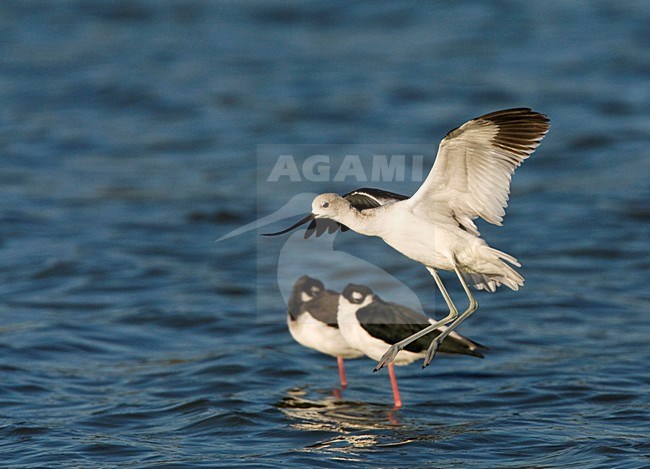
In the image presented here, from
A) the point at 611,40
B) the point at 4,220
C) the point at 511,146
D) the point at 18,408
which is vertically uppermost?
the point at 611,40

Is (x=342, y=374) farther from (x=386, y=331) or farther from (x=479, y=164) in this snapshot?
(x=479, y=164)

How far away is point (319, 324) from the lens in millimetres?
8852

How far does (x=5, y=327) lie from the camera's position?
9.90m

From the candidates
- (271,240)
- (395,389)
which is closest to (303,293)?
(395,389)

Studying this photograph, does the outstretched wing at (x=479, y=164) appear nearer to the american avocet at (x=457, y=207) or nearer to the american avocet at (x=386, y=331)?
the american avocet at (x=457, y=207)

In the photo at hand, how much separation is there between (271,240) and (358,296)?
13.9 ft

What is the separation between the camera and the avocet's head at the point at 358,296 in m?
8.78

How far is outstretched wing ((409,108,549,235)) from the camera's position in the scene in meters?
6.45

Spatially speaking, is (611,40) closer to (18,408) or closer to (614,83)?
(614,83)

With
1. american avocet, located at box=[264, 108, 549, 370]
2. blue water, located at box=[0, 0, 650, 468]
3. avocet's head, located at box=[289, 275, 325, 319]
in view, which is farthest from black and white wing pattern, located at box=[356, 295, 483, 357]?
american avocet, located at box=[264, 108, 549, 370]

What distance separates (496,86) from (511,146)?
1127cm

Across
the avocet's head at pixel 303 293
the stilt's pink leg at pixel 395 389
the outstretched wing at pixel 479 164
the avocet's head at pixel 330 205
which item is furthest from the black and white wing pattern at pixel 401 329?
the avocet's head at pixel 330 205

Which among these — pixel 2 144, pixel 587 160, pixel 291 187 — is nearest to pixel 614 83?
pixel 587 160

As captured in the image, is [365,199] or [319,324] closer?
[365,199]
